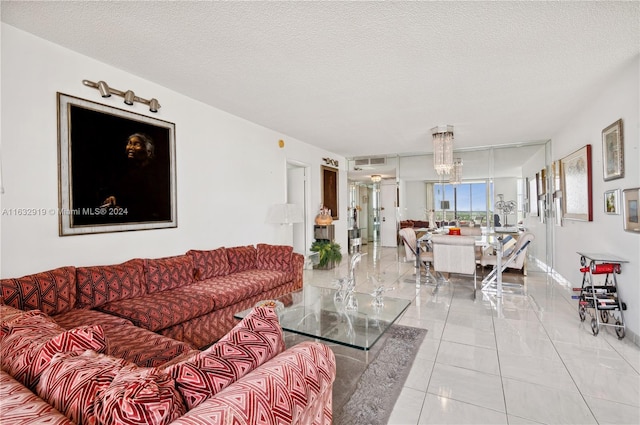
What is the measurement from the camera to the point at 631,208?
9.21 feet

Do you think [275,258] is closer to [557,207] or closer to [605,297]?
[605,297]

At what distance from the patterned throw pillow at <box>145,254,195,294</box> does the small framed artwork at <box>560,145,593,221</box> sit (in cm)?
484

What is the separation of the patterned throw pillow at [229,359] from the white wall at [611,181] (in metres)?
3.39

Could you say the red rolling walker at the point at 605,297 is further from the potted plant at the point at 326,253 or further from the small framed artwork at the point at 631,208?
the potted plant at the point at 326,253

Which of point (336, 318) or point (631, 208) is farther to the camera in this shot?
point (631, 208)

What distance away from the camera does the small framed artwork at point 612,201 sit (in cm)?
308

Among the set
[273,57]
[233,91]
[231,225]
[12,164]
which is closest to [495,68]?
[273,57]

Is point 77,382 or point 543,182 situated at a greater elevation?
point 543,182

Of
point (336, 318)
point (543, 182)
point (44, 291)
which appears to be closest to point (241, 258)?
point (336, 318)

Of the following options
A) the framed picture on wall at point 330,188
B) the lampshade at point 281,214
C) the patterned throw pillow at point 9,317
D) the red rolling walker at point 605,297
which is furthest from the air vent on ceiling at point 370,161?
the patterned throw pillow at point 9,317

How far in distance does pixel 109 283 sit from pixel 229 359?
210 centimetres

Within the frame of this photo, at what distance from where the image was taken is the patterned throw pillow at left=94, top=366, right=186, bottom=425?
764mm

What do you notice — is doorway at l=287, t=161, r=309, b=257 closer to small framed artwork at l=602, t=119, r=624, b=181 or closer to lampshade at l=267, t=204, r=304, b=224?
lampshade at l=267, t=204, r=304, b=224

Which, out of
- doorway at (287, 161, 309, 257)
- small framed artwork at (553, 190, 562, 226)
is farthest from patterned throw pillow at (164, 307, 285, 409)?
small framed artwork at (553, 190, 562, 226)
